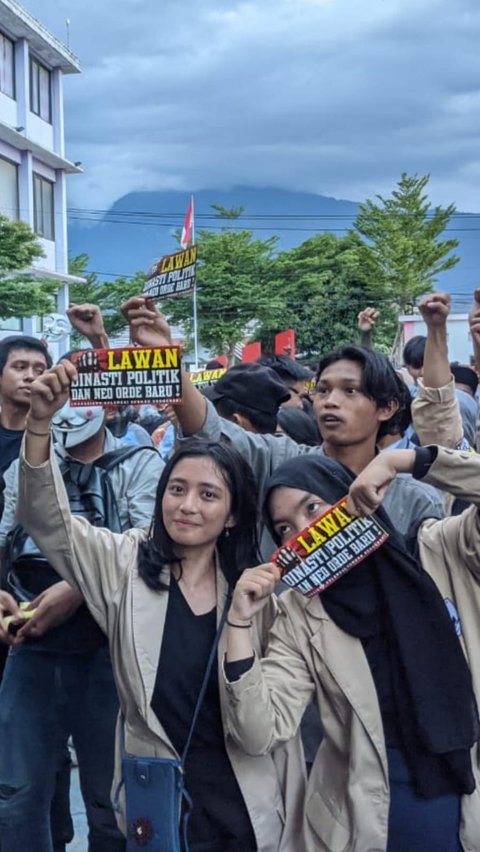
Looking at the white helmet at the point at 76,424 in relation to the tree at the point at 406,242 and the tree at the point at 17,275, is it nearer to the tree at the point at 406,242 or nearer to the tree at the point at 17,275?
the tree at the point at 17,275

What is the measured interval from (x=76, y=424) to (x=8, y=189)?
102 ft

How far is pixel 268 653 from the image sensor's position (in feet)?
7.80

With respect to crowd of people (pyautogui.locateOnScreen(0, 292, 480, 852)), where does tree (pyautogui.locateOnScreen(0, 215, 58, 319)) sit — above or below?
above

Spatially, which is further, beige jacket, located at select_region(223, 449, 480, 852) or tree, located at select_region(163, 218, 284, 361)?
tree, located at select_region(163, 218, 284, 361)

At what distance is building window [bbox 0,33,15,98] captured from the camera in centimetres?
3173

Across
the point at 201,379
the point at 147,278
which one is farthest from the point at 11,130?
the point at 147,278

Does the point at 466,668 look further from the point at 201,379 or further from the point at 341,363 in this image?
the point at 201,379

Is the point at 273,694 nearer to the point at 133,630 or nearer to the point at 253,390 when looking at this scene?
the point at 133,630

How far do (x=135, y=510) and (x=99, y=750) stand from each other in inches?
30.4

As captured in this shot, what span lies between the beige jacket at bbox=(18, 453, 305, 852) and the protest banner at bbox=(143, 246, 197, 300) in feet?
2.88

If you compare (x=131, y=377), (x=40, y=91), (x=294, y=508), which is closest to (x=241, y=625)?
(x=294, y=508)

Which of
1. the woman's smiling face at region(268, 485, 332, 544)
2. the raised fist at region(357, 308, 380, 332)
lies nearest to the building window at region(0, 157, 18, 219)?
the raised fist at region(357, 308, 380, 332)

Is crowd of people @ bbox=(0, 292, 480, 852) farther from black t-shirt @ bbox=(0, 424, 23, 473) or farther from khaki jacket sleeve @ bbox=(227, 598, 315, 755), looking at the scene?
black t-shirt @ bbox=(0, 424, 23, 473)

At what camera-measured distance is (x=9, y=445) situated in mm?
3639
